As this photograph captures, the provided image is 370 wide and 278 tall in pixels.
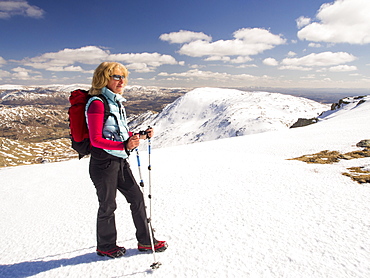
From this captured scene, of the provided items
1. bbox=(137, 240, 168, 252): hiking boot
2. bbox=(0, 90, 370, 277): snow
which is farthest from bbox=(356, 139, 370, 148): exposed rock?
bbox=(137, 240, 168, 252): hiking boot

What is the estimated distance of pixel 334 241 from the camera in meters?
4.11

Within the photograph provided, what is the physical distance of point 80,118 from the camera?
342 cm

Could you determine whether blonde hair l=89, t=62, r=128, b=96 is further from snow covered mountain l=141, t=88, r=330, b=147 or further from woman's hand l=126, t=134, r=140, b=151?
snow covered mountain l=141, t=88, r=330, b=147

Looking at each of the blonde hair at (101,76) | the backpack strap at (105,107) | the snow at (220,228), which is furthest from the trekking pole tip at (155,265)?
the blonde hair at (101,76)

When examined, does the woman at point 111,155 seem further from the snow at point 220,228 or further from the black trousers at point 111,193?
the snow at point 220,228

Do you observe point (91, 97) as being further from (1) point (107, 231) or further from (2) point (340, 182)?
(2) point (340, 182)

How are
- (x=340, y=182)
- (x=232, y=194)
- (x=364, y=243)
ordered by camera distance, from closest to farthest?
(x=364, y=243)
(x=232, y=194)
(x=340, y=182)

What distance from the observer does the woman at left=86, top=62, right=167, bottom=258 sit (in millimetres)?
3361

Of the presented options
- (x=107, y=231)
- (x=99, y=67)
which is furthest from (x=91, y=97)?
(x=107, y=231)

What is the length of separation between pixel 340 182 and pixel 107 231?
25.4 ft

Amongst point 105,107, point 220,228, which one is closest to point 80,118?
point 105,107

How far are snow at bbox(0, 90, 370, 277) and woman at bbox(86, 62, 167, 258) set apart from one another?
1.59 ft

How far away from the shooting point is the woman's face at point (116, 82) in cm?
364

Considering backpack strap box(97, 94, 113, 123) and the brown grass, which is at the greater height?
backpack strap box(97, 94, 113, 123)
